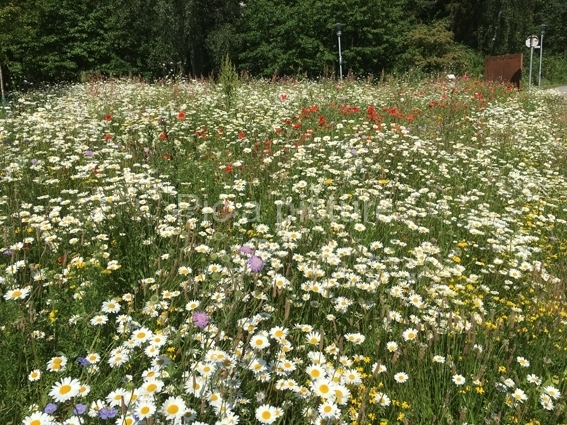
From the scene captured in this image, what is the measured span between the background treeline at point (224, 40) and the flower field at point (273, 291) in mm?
23501

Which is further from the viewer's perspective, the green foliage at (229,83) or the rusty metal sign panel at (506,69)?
the rusty metal sign panel at (506,69)

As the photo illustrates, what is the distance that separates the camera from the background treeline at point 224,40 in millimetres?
26203

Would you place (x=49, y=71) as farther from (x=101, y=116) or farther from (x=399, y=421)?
(x=399, y=421)

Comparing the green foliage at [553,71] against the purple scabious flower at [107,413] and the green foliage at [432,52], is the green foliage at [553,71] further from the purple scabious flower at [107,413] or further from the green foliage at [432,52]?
the purple scabious flower at [107,413]

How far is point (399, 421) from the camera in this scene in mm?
1853

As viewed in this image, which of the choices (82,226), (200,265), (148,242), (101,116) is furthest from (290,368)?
(101,116)

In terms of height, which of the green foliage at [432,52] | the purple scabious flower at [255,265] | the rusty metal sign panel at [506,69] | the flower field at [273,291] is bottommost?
the flower field at [273,291]

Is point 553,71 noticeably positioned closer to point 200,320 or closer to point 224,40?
point 224,40

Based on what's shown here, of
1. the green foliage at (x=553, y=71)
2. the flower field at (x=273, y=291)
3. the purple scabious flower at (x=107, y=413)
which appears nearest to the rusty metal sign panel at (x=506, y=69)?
the flower field at (x=273, y=291)

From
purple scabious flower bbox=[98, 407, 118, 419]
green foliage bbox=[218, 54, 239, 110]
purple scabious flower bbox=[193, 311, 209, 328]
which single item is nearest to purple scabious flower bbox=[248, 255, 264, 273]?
purple scabious flower bbox=[193, 311, 209, 328]

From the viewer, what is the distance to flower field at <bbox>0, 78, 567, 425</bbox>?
1.69m

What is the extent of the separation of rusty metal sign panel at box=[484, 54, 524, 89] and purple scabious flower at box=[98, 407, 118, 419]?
1839 cm

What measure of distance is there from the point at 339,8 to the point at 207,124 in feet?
Answer: 81.6

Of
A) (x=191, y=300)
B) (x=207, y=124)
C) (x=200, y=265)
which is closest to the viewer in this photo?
(x=191, y=300)
